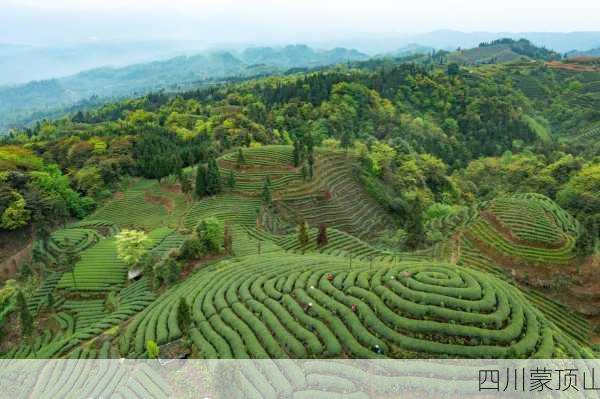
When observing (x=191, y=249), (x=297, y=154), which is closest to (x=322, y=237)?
(x=191, y=249)

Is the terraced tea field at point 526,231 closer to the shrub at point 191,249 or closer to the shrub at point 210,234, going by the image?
the shrub at point 210,234

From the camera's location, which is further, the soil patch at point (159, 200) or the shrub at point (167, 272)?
the soil patch at point (159, 200)

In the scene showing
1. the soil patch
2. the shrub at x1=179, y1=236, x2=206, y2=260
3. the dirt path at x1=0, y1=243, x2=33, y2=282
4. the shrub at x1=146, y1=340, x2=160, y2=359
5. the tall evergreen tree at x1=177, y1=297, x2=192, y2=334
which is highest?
the tall evergreen tree at x1=177, y1=297, x2=192, y2=334

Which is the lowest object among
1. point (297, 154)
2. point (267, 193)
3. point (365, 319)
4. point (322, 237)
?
point (322, 237)

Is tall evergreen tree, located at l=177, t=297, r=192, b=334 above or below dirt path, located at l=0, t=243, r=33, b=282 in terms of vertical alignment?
above

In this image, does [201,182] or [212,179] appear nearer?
[201,182]

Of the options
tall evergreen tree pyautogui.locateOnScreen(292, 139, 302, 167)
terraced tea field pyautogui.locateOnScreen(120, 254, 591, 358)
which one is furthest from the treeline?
terraced tea field pyautogui.locateOnScreen(120, 254, 591, 358)

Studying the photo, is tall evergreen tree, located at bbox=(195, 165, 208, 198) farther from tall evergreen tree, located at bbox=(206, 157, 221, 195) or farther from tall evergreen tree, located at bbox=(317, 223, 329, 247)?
tall evergreen tree, located at bbox=(317, 223, 329, 247)

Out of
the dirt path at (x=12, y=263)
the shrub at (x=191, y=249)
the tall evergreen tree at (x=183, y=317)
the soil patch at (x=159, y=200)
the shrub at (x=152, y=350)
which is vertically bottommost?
the dirt path at (x=12, y=263)

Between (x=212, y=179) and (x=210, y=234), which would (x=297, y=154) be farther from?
(x=210, y=234)

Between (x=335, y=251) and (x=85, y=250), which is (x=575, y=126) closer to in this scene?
(x=335, y=251)

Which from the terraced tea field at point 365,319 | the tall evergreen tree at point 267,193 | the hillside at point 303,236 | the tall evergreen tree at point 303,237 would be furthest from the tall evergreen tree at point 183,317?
the tall evergreen tree at point 267,193

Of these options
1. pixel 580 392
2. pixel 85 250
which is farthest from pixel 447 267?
pixel 85 250
